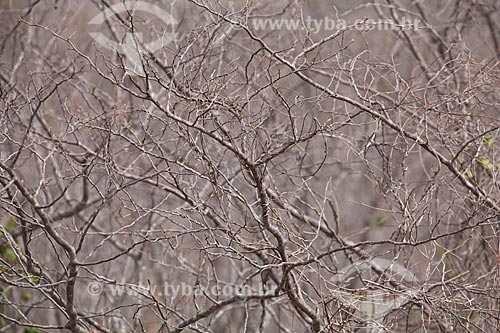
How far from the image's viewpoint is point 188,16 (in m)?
6.62

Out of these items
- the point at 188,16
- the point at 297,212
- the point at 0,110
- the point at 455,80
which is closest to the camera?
the point at 0,110

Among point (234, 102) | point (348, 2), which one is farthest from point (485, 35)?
point (234, 102)

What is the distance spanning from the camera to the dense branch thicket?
426cm

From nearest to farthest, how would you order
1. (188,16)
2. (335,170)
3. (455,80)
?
(455,80), (188,16), (335,170)

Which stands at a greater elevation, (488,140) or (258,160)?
(488,140)

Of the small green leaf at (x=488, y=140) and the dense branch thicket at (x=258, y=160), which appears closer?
the dense branch thicket at (x=258, y=160)

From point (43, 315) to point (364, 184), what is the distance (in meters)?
3.92

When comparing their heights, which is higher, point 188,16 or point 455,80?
point 188,16

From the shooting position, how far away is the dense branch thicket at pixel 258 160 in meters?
4.26

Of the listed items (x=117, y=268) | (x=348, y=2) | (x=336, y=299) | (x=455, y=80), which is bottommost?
(x=336, y=299)

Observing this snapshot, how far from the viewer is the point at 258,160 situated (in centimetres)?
411

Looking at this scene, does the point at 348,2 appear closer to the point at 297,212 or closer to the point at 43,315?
the point at 297,212

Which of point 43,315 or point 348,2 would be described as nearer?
point 348,2

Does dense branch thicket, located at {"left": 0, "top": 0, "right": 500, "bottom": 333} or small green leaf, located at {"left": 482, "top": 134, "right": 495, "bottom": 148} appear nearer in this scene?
dense branch thicket, located at {"left": 0, "top": 0, "right": 500, "bottom": 333}
